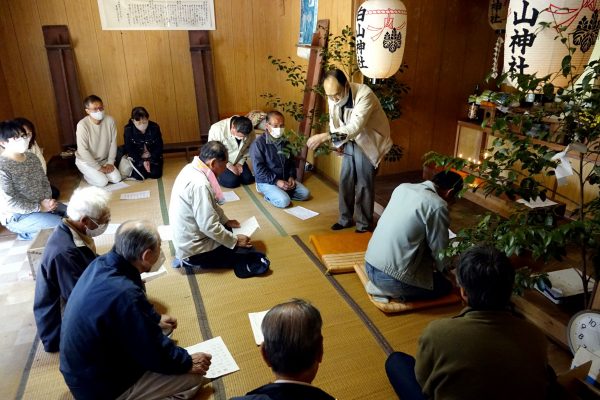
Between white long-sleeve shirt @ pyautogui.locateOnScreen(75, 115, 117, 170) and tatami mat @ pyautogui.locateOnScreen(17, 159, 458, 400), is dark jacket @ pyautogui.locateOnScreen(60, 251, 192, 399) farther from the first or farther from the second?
white long-sleeve shirt @ pyautogui.locateOnScreen(75, 115, 117, 170)

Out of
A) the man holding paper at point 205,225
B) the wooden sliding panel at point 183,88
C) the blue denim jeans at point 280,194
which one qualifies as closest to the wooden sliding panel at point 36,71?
the wooden sliding panel at point 183,88

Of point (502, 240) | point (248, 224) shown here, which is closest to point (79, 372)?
point (502, 240)

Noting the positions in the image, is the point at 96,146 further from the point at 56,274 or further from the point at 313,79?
the point at 56,274

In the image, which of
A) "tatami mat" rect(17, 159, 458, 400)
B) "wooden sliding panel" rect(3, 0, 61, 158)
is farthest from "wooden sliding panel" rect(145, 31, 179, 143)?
"tatami mat" rect(17, 159, 458, 400)

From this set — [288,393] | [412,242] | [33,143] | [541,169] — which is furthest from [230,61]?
[288,393]

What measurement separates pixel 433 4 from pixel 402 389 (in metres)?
4.25

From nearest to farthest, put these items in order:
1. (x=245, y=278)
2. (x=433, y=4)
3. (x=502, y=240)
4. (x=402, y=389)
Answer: (x=502, y=240) → (x=402, y=389) → (x=245, y=278) → (x=433, y=4)

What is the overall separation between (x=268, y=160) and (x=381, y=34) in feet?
6.01

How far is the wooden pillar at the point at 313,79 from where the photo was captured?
485cm

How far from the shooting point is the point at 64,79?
18.1 ft

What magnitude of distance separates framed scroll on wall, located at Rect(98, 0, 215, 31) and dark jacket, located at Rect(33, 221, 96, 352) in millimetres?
4542

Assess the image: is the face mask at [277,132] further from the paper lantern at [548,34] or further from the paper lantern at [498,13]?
the paper lantern at [498,13]

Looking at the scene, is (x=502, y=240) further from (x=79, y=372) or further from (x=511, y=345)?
(x=79, y=372)

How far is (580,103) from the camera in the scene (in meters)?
1.82
